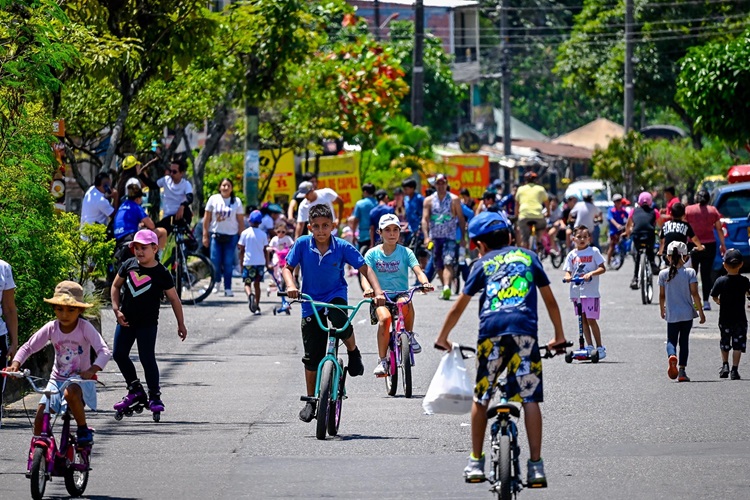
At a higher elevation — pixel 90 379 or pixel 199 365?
pixel 90 379

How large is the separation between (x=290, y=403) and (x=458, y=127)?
64875 millimetres

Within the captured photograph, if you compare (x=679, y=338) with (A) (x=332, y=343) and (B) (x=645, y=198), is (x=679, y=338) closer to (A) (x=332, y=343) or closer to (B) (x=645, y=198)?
(A) (x=332, y=343)

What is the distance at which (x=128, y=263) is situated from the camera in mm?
12969

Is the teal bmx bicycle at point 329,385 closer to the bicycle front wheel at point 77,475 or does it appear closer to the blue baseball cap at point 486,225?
the bicycle front wheel at point 77,475

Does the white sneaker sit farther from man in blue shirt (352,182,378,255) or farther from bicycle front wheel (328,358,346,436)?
man in blue shirt (352,182,378,255)

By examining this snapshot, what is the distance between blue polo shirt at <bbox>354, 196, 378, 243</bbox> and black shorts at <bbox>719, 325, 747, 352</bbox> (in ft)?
42.3

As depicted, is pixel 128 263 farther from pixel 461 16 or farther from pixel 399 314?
pixel 461 16

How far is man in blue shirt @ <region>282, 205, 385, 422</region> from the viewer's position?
1212 cm

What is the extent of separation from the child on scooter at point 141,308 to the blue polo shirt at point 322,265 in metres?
1.18

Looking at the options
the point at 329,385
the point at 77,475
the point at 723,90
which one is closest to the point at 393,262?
the point at 329,385

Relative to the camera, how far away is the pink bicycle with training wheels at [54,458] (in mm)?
9125

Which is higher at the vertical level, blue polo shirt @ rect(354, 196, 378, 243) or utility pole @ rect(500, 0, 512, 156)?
utility pole @ rect(500, 0, 512, 156)

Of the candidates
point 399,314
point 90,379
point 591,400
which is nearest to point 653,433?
point 591,400

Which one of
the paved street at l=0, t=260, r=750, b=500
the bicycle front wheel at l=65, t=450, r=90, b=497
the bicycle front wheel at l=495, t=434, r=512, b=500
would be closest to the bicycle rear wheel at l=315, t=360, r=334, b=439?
the paved street at l=0, t=260, r=750, b=500
